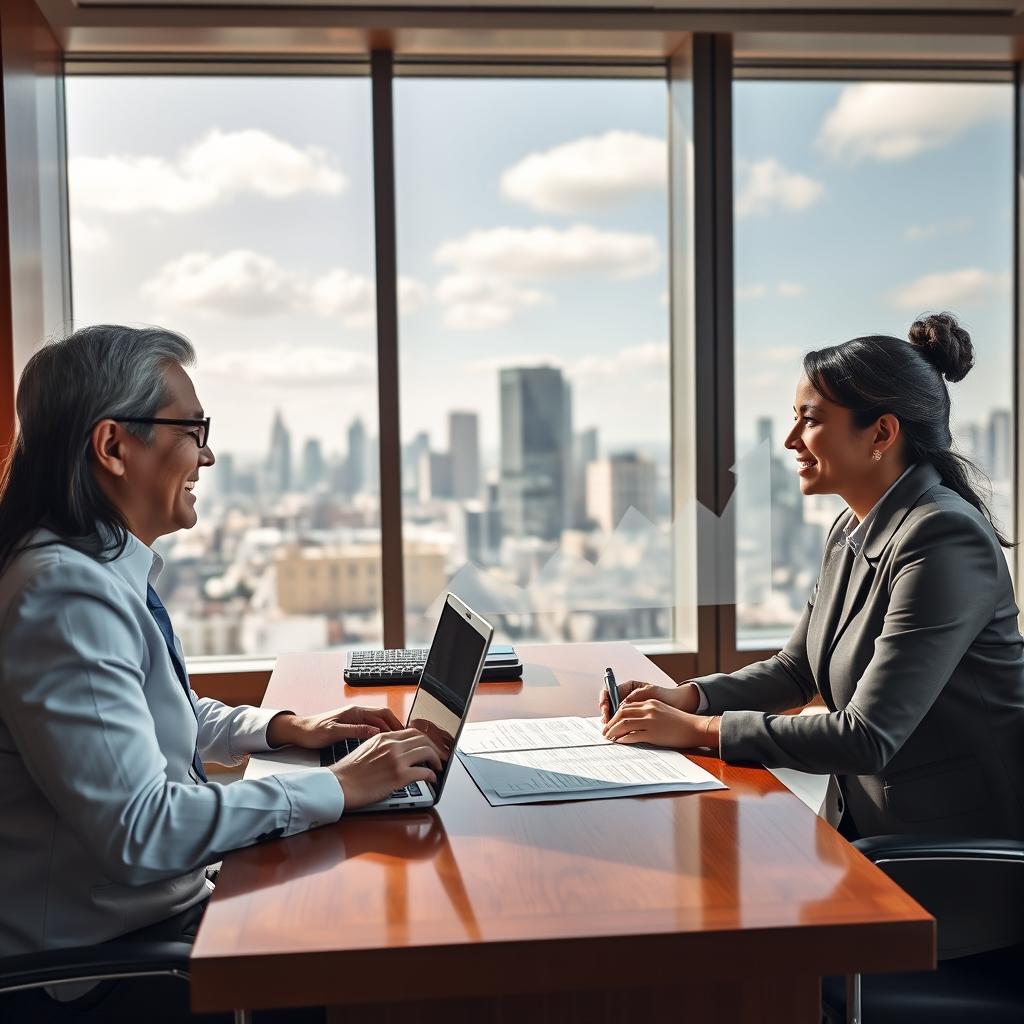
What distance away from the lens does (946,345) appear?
2029 millimetres

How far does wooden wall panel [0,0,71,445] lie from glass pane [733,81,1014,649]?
7.77ft

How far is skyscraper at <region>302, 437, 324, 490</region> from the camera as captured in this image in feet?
12.6

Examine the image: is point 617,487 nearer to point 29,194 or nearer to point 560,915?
point 29,194

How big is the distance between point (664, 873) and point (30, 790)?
81 centimetres

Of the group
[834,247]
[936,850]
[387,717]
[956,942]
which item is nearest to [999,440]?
[834,247]

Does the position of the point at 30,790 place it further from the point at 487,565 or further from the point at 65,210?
the point at 65,210

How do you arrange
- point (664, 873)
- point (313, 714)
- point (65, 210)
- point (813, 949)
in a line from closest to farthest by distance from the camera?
point (813, 949) < point (664, 873) < point (313, 714) < point (65, 210)

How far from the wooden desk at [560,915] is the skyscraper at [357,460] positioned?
7.88 feet

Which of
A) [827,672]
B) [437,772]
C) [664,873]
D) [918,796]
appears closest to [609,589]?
[827,672]

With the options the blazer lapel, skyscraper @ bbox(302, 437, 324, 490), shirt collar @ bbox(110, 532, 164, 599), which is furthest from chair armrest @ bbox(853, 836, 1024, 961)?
skyscraper @ bbox(302, 437, 324, 490)

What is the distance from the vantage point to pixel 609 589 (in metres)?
4.01

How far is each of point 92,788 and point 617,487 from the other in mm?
2892

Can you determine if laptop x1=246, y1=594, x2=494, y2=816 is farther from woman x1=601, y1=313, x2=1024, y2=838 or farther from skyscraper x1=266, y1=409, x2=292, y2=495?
skyscraper x1=266, y1=409, x2=292, y2=495

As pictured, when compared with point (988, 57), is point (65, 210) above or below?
below
